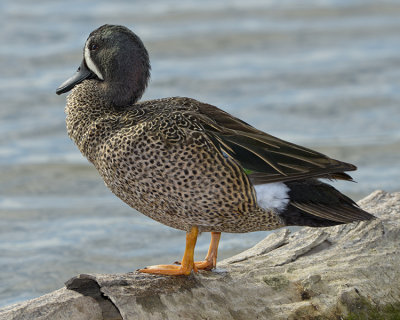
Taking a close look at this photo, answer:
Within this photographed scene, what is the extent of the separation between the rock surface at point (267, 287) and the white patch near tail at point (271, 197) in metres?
0.37

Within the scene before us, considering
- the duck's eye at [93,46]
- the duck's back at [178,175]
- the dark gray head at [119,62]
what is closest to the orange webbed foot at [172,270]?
the duck's back at [178,175]

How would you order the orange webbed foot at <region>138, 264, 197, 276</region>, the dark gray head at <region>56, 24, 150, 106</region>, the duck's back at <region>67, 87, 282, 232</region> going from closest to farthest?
the duck's back at <region>67, 87, 282, 232</region>, the orange webbed foot at <region>138, 264, 197, 276</region>, the dark gray head at <region>56, 24, 150, 106</region>

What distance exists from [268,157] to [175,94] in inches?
202

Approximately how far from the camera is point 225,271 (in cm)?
447

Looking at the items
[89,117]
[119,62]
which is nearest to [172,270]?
[89,117]

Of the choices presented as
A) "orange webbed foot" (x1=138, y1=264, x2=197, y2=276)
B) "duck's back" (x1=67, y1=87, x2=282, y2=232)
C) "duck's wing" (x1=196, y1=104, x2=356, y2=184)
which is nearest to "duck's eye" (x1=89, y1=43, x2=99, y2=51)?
"duck's back" (x1=67, y1=87, x2=282, y2=232)

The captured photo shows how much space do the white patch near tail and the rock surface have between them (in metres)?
0.37

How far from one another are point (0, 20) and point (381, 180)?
5.89 metres

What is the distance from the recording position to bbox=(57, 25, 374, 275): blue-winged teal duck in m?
4.19

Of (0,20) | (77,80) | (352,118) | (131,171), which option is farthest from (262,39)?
(131,171)

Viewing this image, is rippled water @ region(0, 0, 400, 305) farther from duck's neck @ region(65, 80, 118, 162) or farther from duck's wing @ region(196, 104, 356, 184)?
duck's wing @ region(196, 104, 356, 184)

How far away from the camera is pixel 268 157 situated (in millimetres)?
4289

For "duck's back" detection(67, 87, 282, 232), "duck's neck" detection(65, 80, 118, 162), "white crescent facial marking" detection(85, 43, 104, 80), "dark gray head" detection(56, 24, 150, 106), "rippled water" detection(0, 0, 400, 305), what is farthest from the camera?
"rippled water" detection(0, 0, 400, 305)

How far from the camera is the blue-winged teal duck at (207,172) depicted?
419cm
